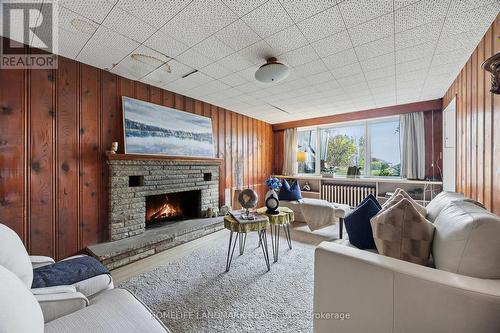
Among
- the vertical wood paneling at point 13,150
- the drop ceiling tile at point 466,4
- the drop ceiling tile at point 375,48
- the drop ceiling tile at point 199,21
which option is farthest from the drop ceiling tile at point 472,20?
the vertical wood paneling at point 13,150

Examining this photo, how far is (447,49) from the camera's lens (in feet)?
7.13

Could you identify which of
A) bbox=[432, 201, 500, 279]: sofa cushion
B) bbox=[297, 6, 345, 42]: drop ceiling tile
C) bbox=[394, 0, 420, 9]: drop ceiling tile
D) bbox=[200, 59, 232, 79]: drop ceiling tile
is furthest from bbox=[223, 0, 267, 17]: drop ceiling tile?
bbox=[432, 201, 500, 279]: sofa cushion

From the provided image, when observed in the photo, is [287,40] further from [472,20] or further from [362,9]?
[472,20]

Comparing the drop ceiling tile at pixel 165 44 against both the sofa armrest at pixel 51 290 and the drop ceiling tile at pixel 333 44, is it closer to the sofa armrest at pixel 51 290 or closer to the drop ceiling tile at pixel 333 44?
the drop ceiling tile at pixel 333 44

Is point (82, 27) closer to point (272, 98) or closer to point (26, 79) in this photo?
point (26, 79)

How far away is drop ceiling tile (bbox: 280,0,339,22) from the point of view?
1.59 m

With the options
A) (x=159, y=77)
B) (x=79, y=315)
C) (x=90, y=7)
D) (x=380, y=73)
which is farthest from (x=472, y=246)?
(x=159, y=77)

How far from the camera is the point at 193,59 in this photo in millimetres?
2463

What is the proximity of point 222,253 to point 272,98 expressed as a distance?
2782mm

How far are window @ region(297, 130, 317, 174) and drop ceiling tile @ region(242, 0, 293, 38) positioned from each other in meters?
4.04

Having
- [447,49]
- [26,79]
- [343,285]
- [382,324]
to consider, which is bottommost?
[382,324]

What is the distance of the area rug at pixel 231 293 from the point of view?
1.55 metres

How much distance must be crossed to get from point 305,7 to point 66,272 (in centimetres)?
264

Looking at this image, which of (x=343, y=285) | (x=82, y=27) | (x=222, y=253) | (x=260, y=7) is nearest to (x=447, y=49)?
(x=260, y=7)
